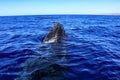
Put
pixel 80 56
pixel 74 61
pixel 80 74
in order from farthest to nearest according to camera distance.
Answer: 1. pixel 80 56
2. pixel 74 61
3. pixel 80 74

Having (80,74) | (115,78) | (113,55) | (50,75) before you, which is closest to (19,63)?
(50,75)

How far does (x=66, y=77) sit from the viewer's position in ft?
25.5

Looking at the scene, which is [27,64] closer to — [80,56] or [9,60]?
[9,60]

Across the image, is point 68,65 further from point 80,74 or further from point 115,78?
point 115,78

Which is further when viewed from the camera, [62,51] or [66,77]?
[62,51]

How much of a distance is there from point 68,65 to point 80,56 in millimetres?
1984

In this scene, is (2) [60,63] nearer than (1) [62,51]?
Yes

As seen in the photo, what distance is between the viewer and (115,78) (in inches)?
309

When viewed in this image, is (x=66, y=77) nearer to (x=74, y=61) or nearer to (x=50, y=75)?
(x=50, y=75)

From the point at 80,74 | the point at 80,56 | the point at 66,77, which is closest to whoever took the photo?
the point at 66,77

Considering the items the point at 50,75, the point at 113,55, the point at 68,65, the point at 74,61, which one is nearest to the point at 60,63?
the point at 68,65

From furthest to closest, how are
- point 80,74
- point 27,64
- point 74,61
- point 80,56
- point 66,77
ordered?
1. point 80,56
2. point 74,61
3. point 27,64
4. point 80,74
5. point 66,77

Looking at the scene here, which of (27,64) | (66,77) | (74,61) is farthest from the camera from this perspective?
(74,61)

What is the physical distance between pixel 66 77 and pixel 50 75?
0.65 metres
